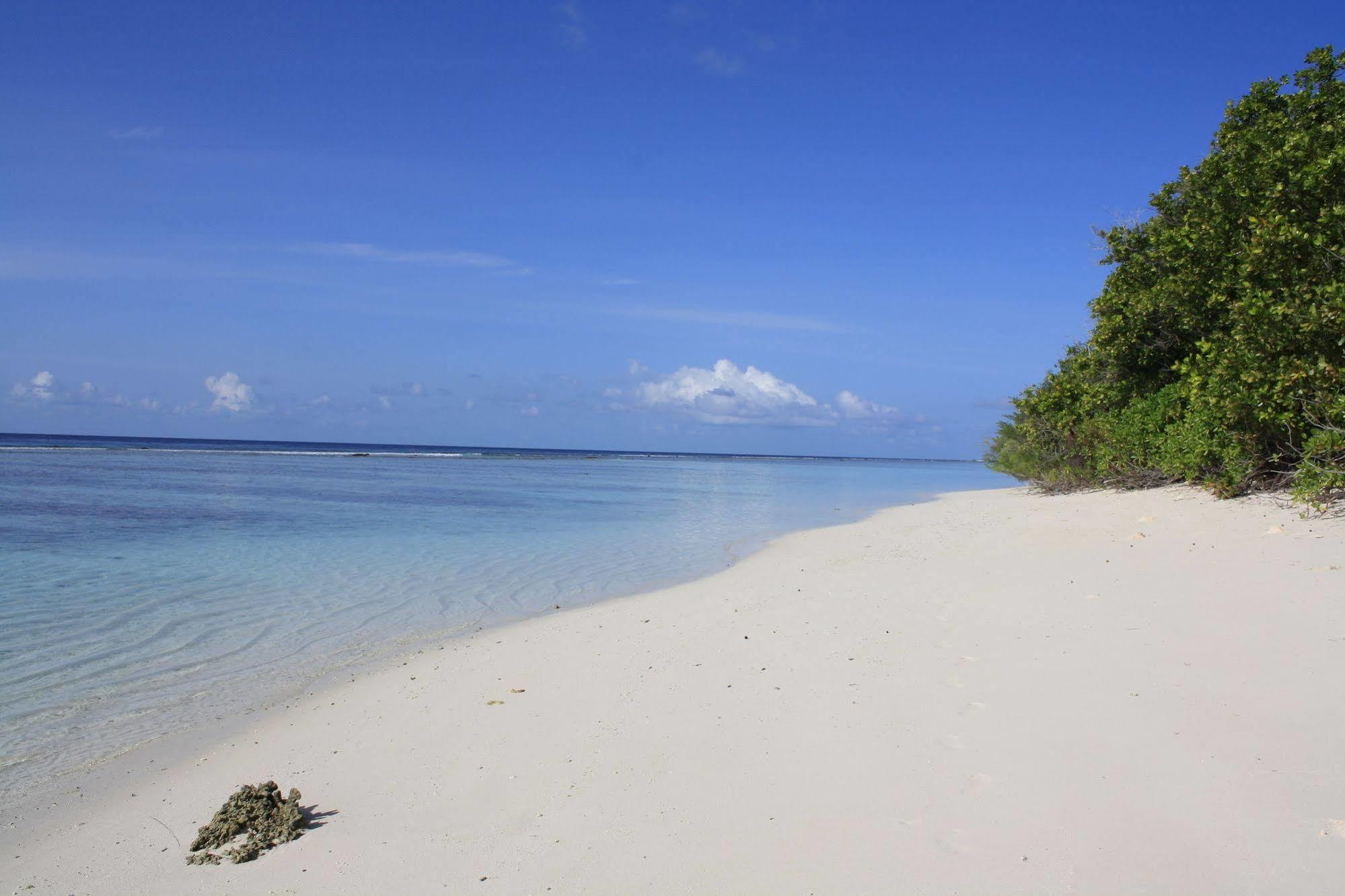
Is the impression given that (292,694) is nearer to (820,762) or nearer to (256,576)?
(820,762)

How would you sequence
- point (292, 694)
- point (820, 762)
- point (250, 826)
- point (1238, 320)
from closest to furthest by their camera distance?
point (250, 826) → point (820, 762) → point (292, 694) → point (1238, 320)

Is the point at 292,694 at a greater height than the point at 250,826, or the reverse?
the point at 250,826

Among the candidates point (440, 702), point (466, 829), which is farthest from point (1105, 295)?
point (466, 829)

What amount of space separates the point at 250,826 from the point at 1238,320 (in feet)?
38.9

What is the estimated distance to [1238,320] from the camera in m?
10.4

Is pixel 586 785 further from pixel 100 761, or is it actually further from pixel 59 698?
pixel 59 698

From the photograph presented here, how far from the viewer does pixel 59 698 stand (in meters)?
5.79

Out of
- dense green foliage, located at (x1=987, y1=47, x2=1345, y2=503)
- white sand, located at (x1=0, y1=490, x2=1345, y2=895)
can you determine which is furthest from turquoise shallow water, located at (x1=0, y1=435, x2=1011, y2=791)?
dense green foliage, located at (x1=987, y1=47, x2=1345, y2=503)

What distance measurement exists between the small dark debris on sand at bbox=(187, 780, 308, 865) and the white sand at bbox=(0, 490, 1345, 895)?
0.09m

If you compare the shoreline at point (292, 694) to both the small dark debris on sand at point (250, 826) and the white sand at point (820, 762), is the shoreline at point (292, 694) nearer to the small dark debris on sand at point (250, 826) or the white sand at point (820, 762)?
the white sand at point (820, 762)

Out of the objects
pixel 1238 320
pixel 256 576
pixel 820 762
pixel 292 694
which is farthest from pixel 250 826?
pixel 1238 320

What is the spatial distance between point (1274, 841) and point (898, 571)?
20.8ft

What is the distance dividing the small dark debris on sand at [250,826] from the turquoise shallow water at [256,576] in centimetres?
174

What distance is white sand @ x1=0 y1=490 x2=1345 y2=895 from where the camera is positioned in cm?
327
